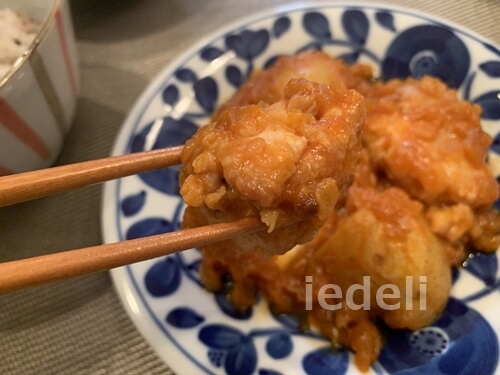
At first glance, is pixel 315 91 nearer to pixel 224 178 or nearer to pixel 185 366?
pixel 224 178

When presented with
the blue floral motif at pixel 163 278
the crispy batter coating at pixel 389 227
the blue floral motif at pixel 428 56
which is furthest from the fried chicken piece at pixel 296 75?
the blue floral motif at pixel 163 278

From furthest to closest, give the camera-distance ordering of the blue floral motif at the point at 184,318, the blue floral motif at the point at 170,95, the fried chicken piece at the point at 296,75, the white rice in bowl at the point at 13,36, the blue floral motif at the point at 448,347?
the blue floral motif at the point at 170,95, the fried chicken piece at the point at 296,75, the white rice in bowl at the point at 13,36, the blue floral motif at the point at 184,318, the blue floral motif at the point at 448,347

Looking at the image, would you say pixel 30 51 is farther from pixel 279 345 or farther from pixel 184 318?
pixel 279 345

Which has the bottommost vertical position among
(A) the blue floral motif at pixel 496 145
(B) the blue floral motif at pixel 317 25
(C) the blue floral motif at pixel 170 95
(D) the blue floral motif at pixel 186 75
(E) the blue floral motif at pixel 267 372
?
(E) the blue floral motif at pixel 267 372

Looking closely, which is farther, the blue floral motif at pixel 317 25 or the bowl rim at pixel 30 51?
the blue floral motif at pixel 317 25

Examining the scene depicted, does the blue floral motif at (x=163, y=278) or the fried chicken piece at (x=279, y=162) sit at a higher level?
the fried chicken piece at (x=279, y=162)

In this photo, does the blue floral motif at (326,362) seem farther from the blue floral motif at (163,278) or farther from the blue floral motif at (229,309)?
the blue floral motif at (163,278)

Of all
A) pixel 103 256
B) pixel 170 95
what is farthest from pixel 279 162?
pixel 170 95

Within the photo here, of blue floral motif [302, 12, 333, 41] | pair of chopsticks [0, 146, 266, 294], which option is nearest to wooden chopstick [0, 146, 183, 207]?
pair of chopsticks [0, 146, 266, 294]
